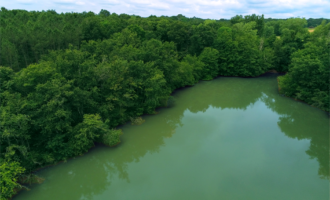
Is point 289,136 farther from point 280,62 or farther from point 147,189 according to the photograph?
point 280,62

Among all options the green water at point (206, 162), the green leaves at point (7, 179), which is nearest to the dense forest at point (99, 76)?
the green leaves at point (7, 179)

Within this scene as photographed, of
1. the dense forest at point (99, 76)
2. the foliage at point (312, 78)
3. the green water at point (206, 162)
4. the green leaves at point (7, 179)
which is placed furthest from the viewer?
the foliage at point (312, 78)

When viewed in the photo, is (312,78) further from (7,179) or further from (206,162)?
(7,179)

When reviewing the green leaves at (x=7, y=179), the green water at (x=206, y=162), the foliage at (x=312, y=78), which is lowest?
the green water at (x=206, y=162)

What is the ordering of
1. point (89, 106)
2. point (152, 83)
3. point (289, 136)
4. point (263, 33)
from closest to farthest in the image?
point (89, 106)
point (289, 136)
point (152, 83)
point (263, 33)

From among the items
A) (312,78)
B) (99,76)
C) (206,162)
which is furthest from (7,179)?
(312,78)

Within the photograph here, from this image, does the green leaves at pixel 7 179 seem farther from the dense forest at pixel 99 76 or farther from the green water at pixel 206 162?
the green water at pixel 206 162

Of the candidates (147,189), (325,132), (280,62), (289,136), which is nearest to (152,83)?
(147,189)
